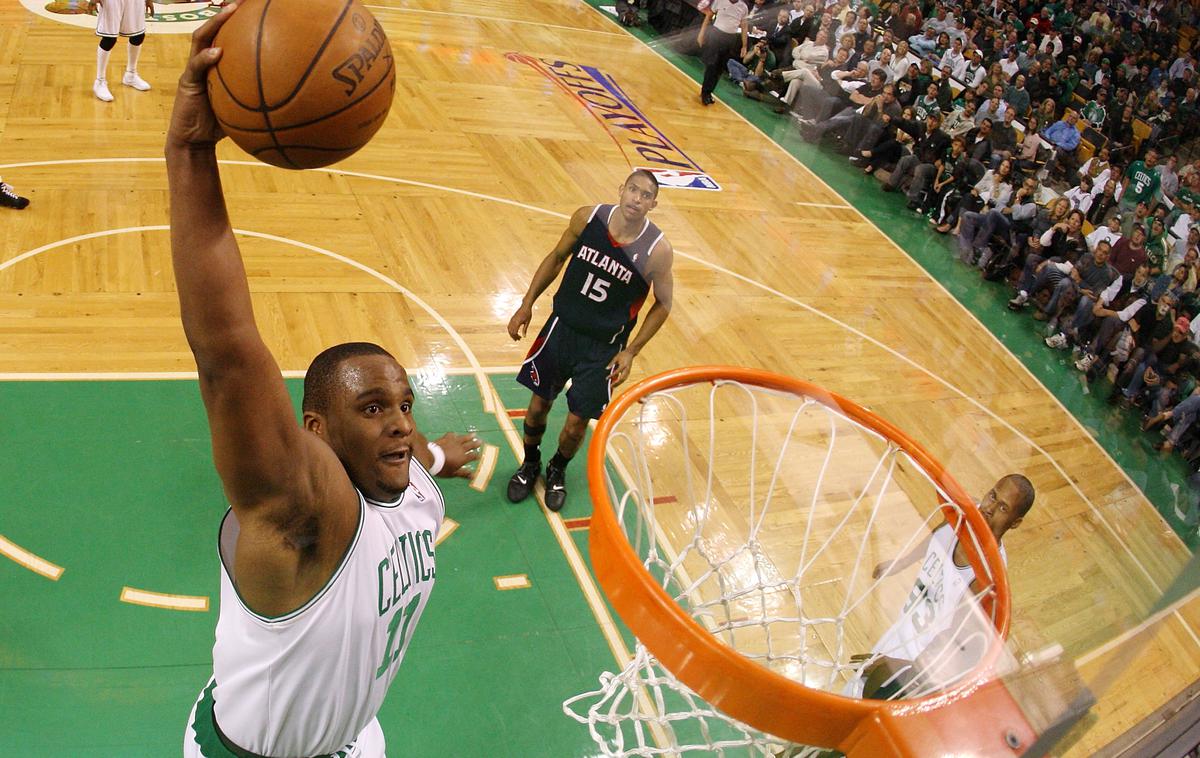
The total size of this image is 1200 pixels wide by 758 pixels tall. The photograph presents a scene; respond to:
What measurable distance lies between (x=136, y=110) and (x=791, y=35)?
7955 mm

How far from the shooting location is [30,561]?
3.83m

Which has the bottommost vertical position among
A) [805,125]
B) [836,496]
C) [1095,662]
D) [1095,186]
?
[805,125]

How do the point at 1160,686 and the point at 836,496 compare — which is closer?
the point at 1160,686

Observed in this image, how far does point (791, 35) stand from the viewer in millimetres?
12094

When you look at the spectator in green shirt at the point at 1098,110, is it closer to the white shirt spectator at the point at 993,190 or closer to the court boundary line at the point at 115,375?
the white shirt spectator at the point at 993,190

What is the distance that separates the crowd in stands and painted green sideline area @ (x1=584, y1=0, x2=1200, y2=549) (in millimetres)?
121

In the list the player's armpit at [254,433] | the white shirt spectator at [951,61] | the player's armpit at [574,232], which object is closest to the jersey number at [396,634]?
the player's armpit at [254,433]

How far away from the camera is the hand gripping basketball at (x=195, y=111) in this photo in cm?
138

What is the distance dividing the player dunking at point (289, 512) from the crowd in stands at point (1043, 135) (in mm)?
4170

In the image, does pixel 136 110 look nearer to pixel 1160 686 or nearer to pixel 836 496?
pixel 836 496

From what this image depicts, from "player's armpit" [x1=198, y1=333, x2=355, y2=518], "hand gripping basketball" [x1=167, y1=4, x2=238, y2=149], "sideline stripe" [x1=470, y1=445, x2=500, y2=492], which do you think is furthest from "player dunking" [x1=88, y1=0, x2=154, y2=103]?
"player's armpit" [x1=198, y1=333, x2=355, y2=518]

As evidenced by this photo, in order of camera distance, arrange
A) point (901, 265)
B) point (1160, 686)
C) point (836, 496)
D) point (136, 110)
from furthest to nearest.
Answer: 1. point (901, 265)
2. point (136, 110)
3. point (836, 496)
4. point (1160, 686)

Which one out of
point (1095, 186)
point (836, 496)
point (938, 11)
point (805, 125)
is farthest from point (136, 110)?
point (938, 11)

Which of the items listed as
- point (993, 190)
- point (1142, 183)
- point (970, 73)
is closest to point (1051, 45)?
point (970, 73)
